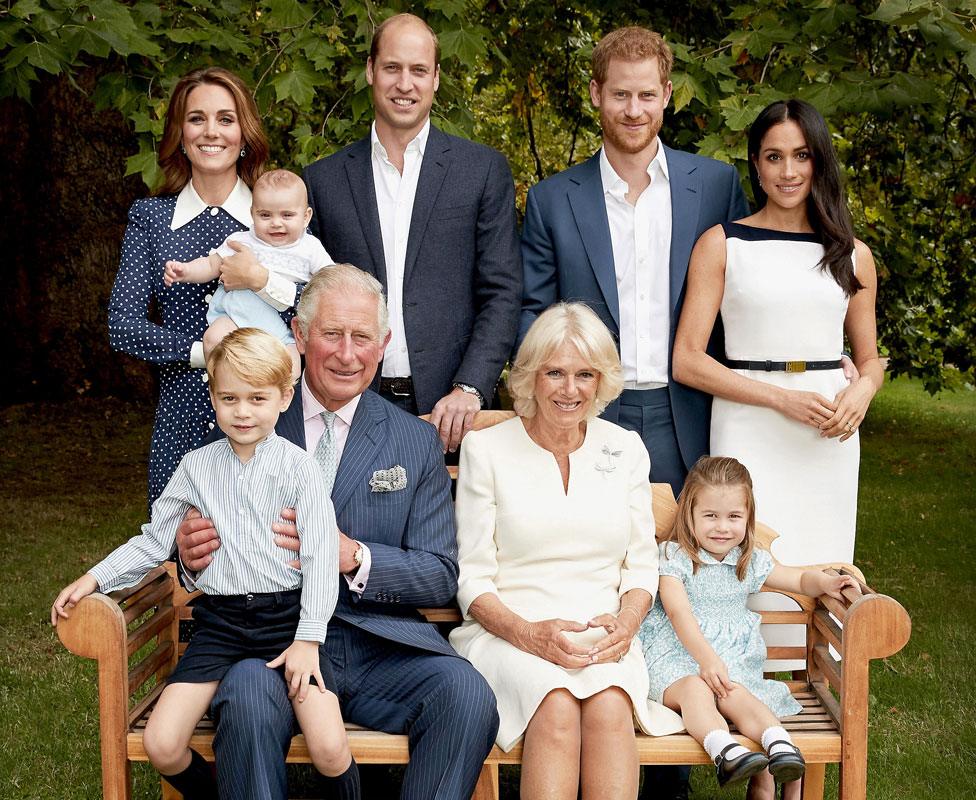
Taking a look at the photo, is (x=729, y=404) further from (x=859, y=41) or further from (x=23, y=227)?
(x=23, y=227)

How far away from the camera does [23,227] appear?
34.0 ft

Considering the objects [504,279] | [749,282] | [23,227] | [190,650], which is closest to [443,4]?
[504,279]

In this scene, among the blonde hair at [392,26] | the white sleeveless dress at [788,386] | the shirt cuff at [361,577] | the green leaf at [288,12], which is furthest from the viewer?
the green leaf at [288,12]

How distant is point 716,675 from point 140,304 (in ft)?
6.81

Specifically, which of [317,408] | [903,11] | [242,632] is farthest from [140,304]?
[903,11]

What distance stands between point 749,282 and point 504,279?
0.80 metres

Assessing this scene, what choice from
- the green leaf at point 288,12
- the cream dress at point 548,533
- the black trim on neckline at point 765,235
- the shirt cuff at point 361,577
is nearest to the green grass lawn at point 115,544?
the cream dress at point 548,533

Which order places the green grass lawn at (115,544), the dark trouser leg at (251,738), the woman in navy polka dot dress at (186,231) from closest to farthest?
the dark trouser leg at (251,738), the woman in navy polka dot dress at (186,231), the green grass lawn at (115,544)

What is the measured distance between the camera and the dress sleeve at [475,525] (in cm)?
336

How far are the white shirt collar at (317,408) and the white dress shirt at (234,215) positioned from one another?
315 millimetres

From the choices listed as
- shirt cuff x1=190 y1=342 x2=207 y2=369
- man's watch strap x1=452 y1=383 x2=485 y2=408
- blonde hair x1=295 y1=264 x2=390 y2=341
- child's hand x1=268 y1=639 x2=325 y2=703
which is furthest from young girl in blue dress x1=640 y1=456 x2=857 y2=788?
shirt cuff x1=190 y1=342 x2=207 y2=369

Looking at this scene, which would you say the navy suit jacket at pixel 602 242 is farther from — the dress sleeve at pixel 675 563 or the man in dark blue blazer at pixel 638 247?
the dress sleeve at pixel 675 563

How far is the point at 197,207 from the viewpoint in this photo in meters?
3.69

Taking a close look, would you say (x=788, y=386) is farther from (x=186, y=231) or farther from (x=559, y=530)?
(x=186, y=231)
